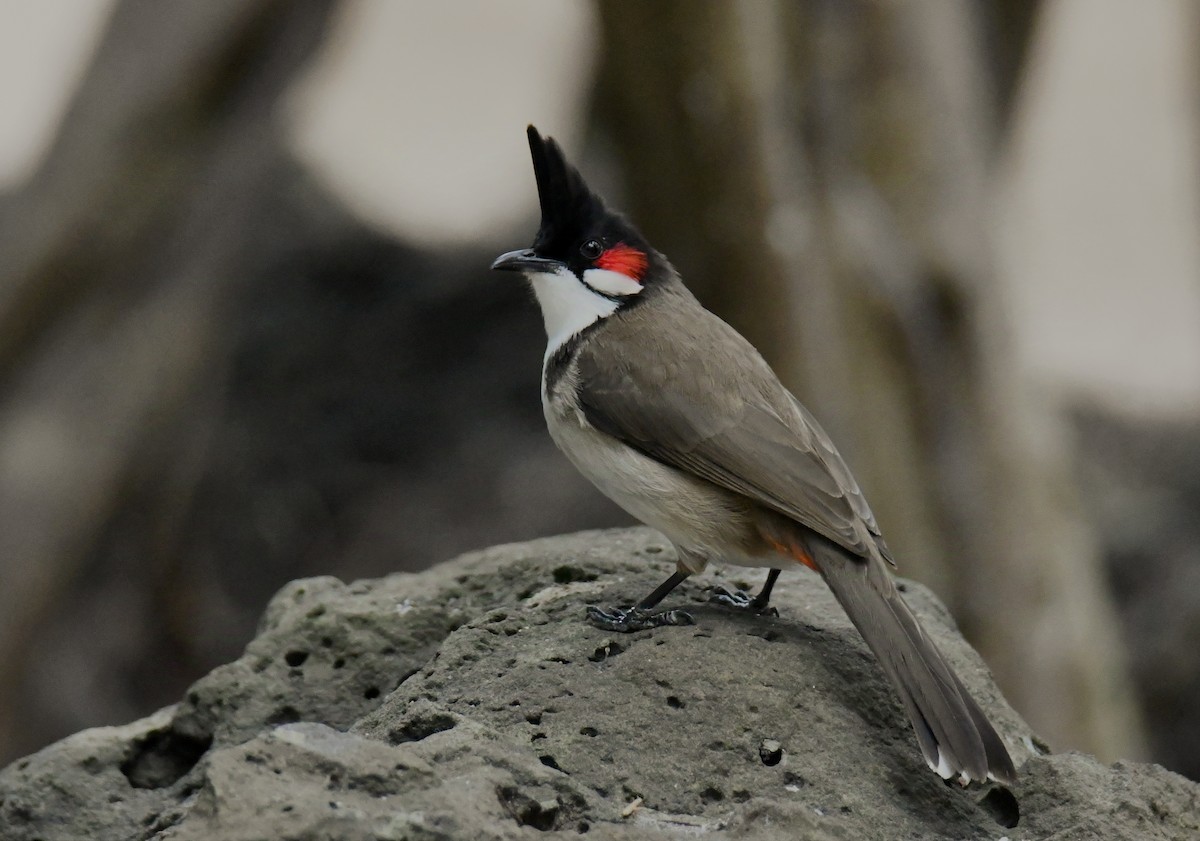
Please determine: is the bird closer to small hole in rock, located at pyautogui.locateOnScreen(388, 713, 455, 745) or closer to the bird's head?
the bird's head

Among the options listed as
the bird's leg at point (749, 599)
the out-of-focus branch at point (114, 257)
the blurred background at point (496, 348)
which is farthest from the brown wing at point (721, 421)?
the out-of-focus branch at point (114, 257)

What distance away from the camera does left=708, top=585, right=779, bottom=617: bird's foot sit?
374 cm

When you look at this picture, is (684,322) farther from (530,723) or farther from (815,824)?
(815,824)

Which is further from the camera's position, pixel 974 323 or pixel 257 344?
pixel 257 344

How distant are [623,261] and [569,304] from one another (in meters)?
0.18

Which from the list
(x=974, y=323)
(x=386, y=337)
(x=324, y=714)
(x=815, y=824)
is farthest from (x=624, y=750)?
(x=386, y=337)

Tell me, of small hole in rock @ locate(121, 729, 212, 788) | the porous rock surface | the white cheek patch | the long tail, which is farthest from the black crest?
small hole in rock @ locate(121, 729, 212, 788)

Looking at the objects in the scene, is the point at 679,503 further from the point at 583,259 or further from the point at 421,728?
the point at 421,728

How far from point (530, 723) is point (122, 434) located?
388cm

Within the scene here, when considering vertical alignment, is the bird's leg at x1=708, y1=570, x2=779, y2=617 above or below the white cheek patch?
below

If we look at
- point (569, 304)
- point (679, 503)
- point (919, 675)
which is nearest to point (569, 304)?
point (569, 304)

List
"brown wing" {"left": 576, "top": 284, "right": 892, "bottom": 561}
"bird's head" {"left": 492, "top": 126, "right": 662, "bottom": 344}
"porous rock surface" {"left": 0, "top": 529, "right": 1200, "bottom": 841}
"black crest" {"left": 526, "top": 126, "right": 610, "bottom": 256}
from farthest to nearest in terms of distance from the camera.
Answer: "bird's head" {"left": 492, "top": 126, "right": 662, "bottom": 344} → "black crest" {"left": 526, "top": 126, "right": 610, "bottom": 256} → "brown wing" {"left": 576, "top": 284, "right": 892, "bottom": 561} → "porous rock surface" {"left": 0, "top": 529, "right": 1200, "bottom": 841}

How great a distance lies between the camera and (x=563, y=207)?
4230 mm

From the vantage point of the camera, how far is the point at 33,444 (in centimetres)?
631
